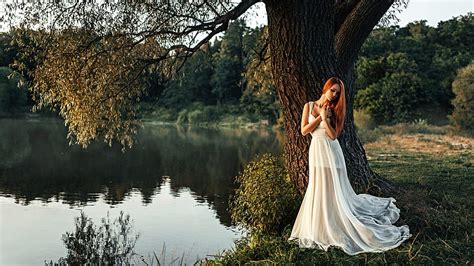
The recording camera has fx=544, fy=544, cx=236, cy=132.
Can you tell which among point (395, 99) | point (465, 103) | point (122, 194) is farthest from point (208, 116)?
point (122, 194)

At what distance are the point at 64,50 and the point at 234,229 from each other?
4663mm

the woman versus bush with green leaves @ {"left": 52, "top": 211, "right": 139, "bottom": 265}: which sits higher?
the woman

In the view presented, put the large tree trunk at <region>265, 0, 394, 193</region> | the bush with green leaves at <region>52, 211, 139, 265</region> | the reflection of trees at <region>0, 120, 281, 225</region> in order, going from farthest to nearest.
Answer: the reflection of trees at <region>0, 120, 281, 225</region>
the bush with green leaves at <region>52, 211, 139, 265</region>
the large tree trunk at <region>265, 0, 394, 193</region>

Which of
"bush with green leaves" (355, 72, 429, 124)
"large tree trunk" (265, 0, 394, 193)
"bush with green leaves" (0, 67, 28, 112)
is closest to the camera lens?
"large tree trunk" (265, 0, 394, 193)

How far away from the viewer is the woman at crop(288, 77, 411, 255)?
6.28m

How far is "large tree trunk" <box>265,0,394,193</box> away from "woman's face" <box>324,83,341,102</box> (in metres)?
1.30

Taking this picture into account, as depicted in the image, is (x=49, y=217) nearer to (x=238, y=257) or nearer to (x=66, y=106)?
(x=66, y=106)

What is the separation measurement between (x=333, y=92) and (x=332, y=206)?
1.36 m

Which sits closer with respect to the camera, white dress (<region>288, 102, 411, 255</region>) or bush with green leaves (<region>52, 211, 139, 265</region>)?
white dress (<region>288, 102, 411, 255</region>)

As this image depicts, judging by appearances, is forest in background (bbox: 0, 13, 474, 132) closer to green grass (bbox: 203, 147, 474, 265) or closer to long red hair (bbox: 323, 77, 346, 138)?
green grass (bbox: 203, 147, 474, 265)

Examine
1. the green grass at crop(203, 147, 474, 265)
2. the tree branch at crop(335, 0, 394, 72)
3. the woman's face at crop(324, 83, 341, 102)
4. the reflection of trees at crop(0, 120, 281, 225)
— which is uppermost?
the tree branch at crop(335, 0, 394, 72)

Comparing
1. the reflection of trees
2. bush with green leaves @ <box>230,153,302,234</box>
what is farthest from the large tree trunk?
the reflection of trees

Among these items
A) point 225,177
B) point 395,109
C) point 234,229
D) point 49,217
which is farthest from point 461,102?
point 49,217

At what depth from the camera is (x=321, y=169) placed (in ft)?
21.6
